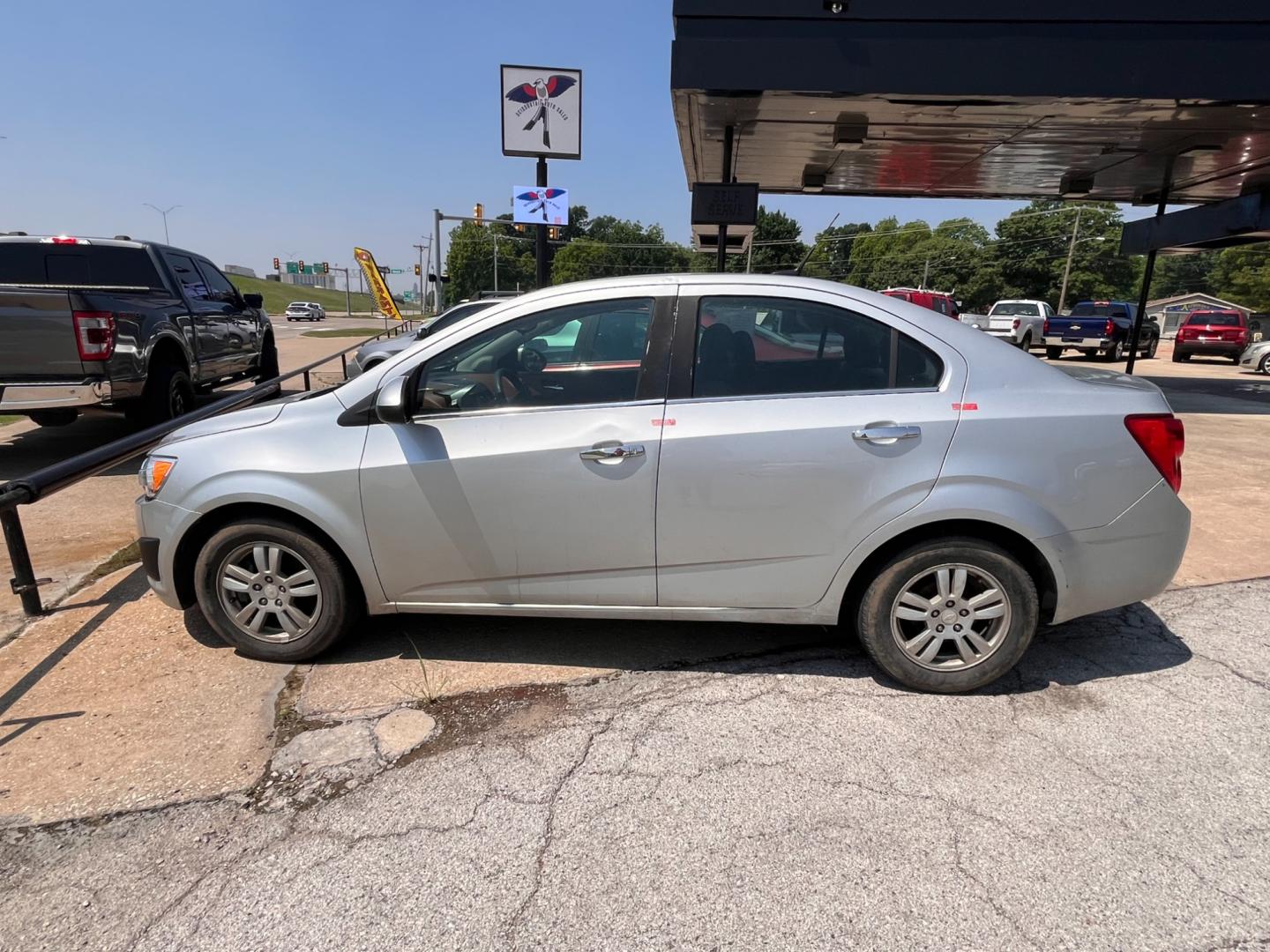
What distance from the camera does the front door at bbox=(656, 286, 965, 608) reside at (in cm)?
299

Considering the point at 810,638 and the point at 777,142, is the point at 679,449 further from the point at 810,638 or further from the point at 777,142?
the point at 777,142

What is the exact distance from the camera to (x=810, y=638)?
12.3 feet

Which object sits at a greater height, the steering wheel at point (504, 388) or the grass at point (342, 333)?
the steering wheel at point (504, 388)

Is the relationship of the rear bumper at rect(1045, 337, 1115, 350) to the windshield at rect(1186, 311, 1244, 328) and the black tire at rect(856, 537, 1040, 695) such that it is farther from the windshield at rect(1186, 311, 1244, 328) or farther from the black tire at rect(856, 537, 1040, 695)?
the black tire at rect(856, 537, 1040, 695)

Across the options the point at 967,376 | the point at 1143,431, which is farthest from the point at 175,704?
the point at 1143,431

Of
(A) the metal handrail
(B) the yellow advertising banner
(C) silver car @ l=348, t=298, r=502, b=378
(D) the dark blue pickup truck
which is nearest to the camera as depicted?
(A) the metal handrail

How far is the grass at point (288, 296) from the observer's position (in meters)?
90.7

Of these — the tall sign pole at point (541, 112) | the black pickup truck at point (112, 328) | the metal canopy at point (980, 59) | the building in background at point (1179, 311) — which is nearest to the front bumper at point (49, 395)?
the black pickup truck at point (112, 328)

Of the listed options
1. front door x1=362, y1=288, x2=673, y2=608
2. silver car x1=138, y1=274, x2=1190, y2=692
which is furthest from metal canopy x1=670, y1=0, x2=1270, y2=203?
front door x1=362, y1=288, x2=673, y2=608

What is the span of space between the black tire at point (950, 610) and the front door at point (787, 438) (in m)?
0.23

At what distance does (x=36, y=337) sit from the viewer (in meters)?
6.05

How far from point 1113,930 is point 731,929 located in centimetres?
104

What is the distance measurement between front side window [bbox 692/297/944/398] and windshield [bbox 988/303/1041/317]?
24.1 metres

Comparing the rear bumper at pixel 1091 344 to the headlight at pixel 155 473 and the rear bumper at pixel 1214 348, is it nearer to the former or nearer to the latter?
the rear bumper at pixel 1214 348
